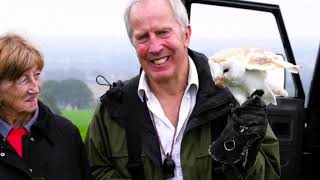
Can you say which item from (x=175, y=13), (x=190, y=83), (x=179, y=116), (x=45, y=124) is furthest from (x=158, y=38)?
(x=45, y=124)

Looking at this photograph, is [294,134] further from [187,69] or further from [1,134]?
[1,134]

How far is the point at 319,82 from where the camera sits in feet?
14.3

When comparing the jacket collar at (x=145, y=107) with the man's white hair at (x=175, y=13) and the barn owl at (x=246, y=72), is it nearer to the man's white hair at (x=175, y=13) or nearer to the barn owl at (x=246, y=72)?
the barn owl at (x=246, y=72)

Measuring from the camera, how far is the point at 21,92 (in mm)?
2670

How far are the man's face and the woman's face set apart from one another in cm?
47

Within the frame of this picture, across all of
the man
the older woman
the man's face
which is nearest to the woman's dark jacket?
the older woman

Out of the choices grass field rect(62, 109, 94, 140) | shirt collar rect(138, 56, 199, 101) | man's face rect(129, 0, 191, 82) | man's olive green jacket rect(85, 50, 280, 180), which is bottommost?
grass field rect(62, 109, 94, 140)

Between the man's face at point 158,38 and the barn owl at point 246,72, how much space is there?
6.8 inches

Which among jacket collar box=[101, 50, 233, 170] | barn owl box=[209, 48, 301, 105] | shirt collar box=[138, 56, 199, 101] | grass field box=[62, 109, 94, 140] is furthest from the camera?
grass field box=[62, 109, 94, 140]

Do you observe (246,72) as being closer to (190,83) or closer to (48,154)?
(190,83)

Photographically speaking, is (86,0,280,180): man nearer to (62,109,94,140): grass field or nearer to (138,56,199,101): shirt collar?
(138,56,199,101): shirt collar

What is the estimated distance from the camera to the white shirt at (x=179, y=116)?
9.14 ft

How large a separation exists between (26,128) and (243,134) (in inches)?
36.7

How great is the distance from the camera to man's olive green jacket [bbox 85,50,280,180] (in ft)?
8.96
